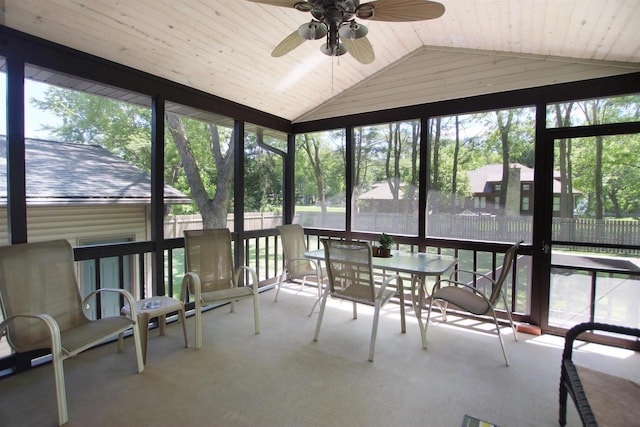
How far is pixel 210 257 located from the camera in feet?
11.2

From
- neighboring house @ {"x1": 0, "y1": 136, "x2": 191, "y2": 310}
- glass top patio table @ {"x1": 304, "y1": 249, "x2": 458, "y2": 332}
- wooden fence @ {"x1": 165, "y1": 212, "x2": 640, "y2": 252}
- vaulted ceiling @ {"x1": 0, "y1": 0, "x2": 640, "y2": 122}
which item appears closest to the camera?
vaulted ceiling @ {"x1": 0, "y1": 0, "x2": 640, "y2": 122}

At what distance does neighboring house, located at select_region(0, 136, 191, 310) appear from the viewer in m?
3.43

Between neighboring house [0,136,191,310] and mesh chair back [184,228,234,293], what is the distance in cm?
70

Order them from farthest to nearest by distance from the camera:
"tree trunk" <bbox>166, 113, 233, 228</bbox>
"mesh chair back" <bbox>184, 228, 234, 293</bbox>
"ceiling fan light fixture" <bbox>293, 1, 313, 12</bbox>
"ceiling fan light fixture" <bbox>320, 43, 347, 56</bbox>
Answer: "tree trunk" <bbox>166, 113, 233, 228</bbox> < "mesh chair back" <bbox>184, 228, 234, 293</bbox> < "ceiling fan light fixture" <bbox>320, 43, 347, 56</bbox> < "ceiling fan light fixture" <bbox>293, 1, 313, 12</bbox>

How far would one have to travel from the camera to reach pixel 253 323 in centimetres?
340

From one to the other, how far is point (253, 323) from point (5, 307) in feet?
6.60

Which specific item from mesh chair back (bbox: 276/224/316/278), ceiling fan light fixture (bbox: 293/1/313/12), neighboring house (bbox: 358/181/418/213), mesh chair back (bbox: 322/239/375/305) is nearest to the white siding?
mesh chair back (bbox: 276/224/316/278)

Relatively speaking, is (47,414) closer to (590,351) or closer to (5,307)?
(5,307)

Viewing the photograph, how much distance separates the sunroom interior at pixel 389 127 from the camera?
2.53 metres

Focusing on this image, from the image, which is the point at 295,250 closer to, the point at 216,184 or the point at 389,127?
the point at 216,184

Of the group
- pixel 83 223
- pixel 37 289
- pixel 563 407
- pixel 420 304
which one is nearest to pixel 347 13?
pixel 420 304

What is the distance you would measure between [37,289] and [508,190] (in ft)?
14.6

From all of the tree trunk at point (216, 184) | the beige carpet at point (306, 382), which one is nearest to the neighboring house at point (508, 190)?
the beige carpet at point (306, 382)

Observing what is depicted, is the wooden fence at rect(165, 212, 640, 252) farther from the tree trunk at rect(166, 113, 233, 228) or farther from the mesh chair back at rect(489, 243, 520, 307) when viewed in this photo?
the mesh chair back at rect(489, 243, 520, 307)
